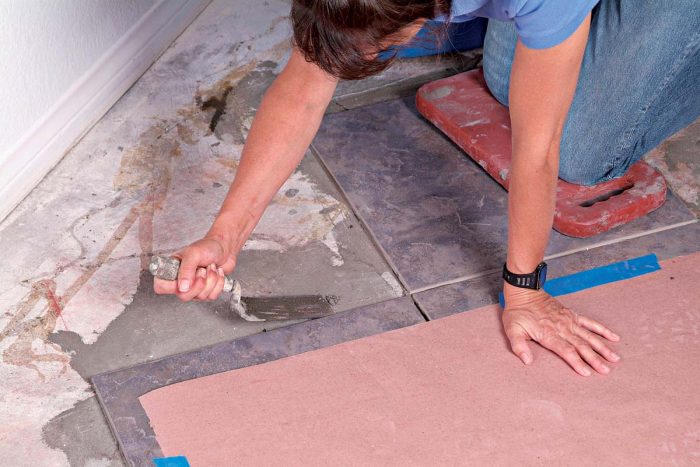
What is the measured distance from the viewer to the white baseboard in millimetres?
2018

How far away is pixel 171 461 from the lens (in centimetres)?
146

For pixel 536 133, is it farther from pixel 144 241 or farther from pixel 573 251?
pixel 144 241

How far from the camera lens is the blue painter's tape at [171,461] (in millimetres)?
1449

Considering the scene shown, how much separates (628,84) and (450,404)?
0.87m

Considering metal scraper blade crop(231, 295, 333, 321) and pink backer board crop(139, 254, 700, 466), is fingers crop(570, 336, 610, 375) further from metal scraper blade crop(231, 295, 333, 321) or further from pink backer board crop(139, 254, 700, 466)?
metal scraper blade crop(231, 295, 333, 321)

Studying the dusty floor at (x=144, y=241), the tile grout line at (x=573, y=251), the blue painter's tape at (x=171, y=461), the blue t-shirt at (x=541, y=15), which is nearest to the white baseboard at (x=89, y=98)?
the dusty floor at (x=144, y=241)

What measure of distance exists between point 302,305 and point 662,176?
3.23 ft

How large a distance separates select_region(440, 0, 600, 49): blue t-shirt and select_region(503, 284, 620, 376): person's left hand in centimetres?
53

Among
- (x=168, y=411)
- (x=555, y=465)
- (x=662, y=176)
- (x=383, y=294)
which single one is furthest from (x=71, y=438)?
(x=662, y=176)

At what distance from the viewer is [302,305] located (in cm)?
178

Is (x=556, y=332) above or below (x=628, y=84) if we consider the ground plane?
below

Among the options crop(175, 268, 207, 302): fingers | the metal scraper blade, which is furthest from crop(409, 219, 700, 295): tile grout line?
crop(175, 268, 207, 302): fingers

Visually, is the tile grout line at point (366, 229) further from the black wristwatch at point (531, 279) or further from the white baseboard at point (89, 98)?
the white baseboard at point (89, 98)

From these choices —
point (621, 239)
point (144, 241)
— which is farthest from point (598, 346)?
point (144, 241)
